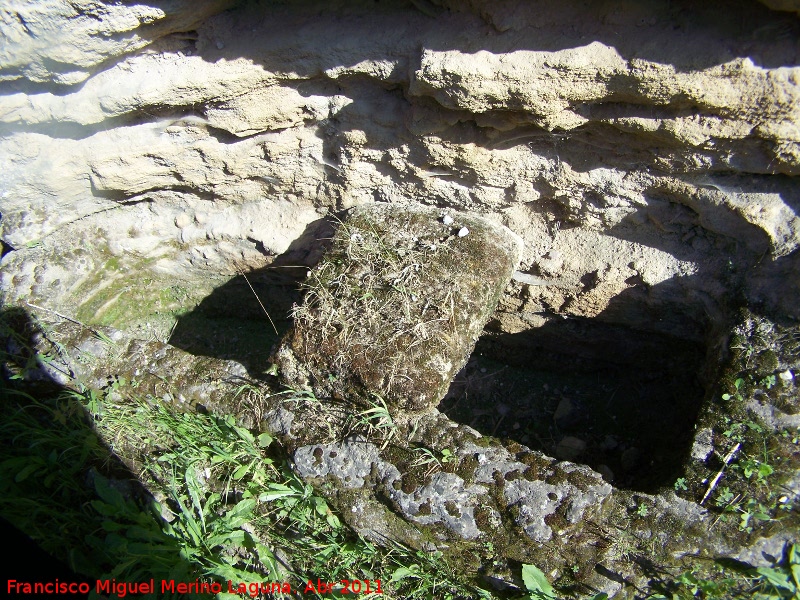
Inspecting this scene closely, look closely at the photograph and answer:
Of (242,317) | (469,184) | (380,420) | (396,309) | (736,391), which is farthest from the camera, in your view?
(242,317)

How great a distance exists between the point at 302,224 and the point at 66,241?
1.39 meters

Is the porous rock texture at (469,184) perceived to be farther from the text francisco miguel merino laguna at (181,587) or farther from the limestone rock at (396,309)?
the text francisco miguel merino laguna at (181,587)

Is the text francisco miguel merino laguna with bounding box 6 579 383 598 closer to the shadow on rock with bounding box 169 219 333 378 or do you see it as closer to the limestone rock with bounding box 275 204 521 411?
the limestone rock with bounding box 275 204 521 411

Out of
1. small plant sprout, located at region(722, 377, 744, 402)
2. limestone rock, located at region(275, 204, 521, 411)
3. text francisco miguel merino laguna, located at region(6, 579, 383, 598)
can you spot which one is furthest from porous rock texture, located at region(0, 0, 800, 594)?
text francisco miguel merino laguna, located at region(6, 579, 383, 598)

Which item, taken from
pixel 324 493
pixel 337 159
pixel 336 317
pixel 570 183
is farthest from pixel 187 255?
pixel 570 183

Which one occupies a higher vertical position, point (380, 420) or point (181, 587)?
point (380, 420)

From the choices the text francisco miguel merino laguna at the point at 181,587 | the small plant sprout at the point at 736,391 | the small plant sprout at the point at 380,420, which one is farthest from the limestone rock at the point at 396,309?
the small plant sprout at the point at 736,391

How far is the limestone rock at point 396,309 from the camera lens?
2.32 metres

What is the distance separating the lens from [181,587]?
227 cm

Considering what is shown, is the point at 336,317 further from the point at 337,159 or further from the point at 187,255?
the point at 187,255

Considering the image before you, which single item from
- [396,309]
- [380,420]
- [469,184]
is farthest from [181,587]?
[469,184]

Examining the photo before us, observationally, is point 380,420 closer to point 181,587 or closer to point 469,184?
point 181,587

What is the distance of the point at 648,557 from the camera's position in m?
2.00

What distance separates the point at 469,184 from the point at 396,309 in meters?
0.81
